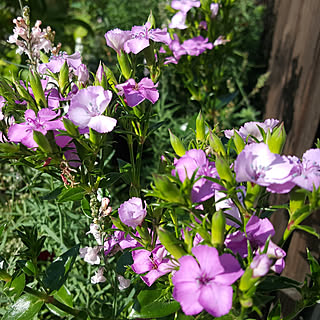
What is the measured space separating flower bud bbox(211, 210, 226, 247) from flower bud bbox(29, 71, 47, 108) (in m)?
0.38

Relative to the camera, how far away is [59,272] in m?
0.80

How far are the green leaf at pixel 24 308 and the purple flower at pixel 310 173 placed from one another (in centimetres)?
56

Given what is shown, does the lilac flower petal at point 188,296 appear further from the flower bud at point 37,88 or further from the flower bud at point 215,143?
the flower bud at point 37,88

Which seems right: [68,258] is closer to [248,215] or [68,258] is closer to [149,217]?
[149,217]

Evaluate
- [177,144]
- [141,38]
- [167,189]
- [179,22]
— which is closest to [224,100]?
[179,22]

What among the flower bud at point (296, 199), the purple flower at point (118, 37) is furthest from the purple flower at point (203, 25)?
the flower bud at point (296, 199)

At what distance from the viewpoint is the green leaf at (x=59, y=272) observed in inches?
31.0

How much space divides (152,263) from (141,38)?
437mm

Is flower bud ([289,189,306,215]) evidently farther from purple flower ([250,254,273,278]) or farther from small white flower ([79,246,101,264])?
small white flower ([79,246,101,264])

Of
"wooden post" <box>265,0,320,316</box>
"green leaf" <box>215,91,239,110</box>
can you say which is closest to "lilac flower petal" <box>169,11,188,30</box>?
"green leaf" <box>215,91,239,110</box>

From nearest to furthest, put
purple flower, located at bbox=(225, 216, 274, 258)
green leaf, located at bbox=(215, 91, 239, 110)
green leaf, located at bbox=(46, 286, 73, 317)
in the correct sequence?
1. purple flower, located at bbox=(225, 216, 274, 258)
2. green leaf, located at bbox=(46, 286, 73, 317)
3. green leaf, located at bbox=(215, 91, 239, 110)

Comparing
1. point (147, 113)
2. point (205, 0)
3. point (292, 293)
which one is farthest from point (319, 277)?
point (205, 0)

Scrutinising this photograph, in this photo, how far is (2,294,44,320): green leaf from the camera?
2.44 feet

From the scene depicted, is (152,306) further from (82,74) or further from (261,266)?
(82,74)
